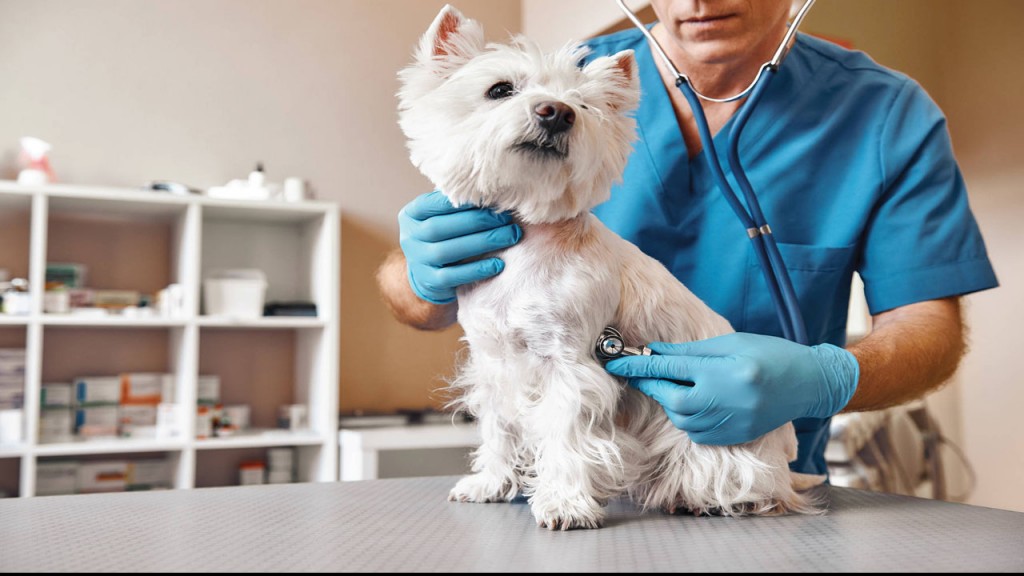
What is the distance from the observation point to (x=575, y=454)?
Answer: 0.80 meters

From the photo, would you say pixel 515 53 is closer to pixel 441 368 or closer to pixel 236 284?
pixel 236 284

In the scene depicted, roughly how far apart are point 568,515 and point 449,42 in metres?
0.52

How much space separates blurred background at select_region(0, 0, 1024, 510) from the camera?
2.88m

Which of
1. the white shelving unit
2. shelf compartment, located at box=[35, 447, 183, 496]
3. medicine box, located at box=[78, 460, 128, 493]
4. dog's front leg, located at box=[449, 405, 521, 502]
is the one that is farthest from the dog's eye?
medicine box, located at box=[78, 460, 128, 493]

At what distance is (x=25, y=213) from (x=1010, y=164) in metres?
3.93

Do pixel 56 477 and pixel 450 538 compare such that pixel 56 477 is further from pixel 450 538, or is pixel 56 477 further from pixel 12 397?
pixel 450 538

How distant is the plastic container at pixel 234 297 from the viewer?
2.77 metres

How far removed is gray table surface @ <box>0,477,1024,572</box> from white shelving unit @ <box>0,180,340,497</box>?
1747 millimetres

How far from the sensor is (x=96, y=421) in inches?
107

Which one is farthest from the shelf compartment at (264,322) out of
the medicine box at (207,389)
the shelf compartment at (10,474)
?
the shelf compartment at (10,474)

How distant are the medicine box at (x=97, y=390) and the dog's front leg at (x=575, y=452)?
7.95 ft

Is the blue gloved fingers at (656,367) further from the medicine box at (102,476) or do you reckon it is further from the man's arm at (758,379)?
the medicine box at (102,476)

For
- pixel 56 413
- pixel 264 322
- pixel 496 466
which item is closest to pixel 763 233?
pixel 496 466

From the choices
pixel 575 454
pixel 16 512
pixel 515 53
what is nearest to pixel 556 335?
pixel 575 454
